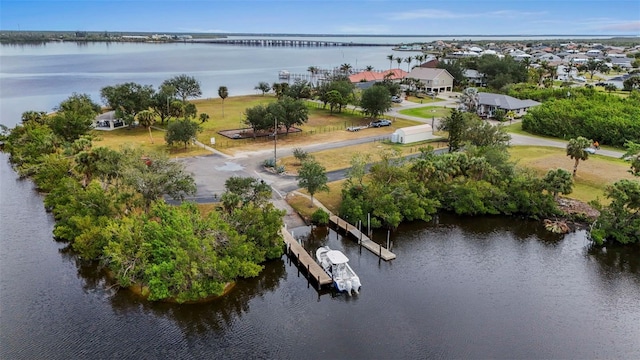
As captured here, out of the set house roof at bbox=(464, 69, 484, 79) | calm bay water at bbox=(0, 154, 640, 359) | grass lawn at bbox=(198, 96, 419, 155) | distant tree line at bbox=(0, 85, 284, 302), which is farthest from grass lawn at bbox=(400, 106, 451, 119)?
distant tree line at bbox=(0, 85, 284, 302)

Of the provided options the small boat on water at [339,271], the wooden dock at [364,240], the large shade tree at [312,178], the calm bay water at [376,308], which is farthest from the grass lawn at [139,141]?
the small boat on water at [339,271]

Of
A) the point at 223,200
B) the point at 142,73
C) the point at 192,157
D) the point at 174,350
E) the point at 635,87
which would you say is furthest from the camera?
the point at 142,73

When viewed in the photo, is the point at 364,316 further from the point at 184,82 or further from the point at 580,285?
the point at 184,82

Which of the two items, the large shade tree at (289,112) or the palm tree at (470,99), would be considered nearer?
the large shade tree at (289,112)

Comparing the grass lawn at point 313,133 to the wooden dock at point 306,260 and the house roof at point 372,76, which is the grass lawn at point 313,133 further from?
the house roof at point 372,76

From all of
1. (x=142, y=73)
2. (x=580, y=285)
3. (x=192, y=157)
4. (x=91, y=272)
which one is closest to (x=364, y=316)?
(x=580, y=285)

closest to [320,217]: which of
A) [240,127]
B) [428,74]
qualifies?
[240,127]

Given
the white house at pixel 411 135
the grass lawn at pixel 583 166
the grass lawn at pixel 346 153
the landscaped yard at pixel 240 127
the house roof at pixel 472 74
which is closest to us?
the grass lawn at pixel 583 166
